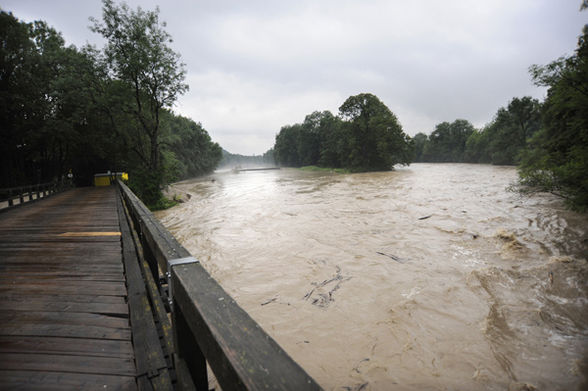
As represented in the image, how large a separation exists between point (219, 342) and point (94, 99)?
70.9 ft

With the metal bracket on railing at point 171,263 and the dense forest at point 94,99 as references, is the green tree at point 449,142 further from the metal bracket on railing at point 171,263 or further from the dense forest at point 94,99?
the metal bracket on railing at point 171,263

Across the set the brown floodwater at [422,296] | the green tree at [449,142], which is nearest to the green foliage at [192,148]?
the brown floodwater at [422,296]

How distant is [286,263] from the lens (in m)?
6.42

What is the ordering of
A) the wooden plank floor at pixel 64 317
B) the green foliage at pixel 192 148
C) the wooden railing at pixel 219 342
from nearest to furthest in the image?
the wooden railing at pixel 219 342 < the wooden plank floor at pixel 64 317 < the green foliage at pixel 192 148

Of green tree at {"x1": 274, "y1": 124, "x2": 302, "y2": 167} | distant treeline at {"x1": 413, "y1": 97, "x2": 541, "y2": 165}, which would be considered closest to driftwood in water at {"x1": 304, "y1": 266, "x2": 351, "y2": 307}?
distant treeline at {"x1": 413, "y1": 97, "x2": 541, "y2": 165}

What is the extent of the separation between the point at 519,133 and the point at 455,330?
2199 inches

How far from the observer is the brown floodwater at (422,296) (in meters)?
3.12

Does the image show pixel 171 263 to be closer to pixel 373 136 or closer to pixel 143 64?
pixel 143 64

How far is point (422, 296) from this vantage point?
4.58 meters

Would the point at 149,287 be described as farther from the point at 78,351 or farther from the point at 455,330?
the point at 455,330

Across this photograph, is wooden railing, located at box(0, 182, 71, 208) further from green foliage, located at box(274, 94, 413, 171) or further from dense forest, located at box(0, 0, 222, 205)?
green foliage, located at box(274, 94, 413, 171)

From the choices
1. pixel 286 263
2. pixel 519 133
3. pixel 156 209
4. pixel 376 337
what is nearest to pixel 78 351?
pixel 376 337

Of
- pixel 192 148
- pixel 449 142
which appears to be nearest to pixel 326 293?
pixel 192 148

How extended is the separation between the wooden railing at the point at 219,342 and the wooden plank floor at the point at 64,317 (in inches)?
22.1
